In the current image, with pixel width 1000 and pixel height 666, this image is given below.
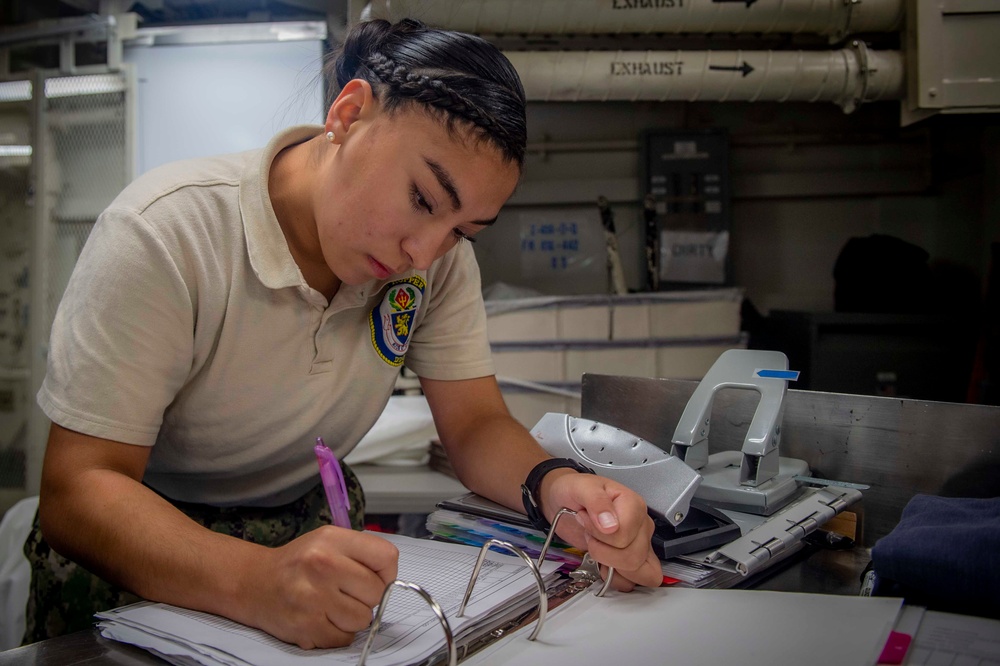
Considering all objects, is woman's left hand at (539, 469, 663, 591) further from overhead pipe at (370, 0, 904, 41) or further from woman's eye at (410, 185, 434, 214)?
overhead pipe at (370, 0, 904, 41)

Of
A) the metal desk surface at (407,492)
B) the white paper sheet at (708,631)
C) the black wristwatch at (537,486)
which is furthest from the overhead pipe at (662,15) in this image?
the white paper sheet at (708,631)

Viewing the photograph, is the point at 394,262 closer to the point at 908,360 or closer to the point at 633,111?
the point at 908,360

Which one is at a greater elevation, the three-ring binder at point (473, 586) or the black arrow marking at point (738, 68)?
the black arrow marking at point (738, 68)

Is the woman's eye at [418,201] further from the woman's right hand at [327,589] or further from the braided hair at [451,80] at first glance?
the woman's right hand at [327,589]

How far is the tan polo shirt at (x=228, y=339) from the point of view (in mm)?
766

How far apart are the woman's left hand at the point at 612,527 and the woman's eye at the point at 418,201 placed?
0.33 meters

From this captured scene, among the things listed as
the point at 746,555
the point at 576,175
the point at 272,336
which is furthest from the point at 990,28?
the point at 272,336

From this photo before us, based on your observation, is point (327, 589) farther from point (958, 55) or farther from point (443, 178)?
point (958, 55)

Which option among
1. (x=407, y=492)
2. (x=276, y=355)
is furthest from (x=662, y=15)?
(x=276, y=355)

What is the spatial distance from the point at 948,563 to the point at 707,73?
1.92 m

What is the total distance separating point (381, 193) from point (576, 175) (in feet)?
7.55

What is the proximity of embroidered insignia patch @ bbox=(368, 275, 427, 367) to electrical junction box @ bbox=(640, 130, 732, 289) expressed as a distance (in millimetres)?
1975

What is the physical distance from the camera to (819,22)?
2.23 meters

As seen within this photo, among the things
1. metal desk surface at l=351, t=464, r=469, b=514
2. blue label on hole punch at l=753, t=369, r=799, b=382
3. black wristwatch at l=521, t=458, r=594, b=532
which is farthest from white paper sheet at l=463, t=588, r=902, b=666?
metal desk surface at l=351, t=464, r=469, b=514
